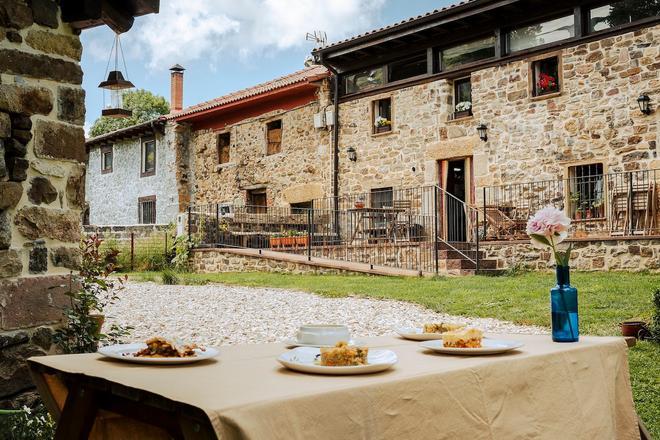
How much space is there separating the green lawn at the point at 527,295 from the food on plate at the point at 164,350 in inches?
117

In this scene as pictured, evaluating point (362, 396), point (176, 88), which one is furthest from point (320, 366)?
point (176, 88)

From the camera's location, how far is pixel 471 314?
8.04 metres

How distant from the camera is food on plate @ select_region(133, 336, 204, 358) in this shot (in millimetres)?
2287

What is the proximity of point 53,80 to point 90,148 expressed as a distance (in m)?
22.3

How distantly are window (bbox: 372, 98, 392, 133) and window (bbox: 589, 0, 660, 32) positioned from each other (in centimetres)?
489

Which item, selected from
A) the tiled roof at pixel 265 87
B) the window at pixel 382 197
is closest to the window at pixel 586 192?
the window at pixel 382 197

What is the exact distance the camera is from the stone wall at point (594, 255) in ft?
35.7

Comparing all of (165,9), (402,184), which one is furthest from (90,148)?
(165,9)

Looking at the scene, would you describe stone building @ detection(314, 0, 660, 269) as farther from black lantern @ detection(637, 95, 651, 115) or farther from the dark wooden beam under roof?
the dark wooden beam under roof

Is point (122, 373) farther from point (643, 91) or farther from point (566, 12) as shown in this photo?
point (566, 12)

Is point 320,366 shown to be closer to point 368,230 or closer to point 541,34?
point 368,230

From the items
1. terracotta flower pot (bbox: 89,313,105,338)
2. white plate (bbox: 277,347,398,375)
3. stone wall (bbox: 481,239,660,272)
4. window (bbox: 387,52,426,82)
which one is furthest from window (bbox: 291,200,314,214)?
white plate (bbox: 277,347,398,375)

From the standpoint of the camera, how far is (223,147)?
20703 millimetres

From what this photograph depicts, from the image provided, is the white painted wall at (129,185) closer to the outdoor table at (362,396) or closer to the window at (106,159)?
the window at (106,159)
